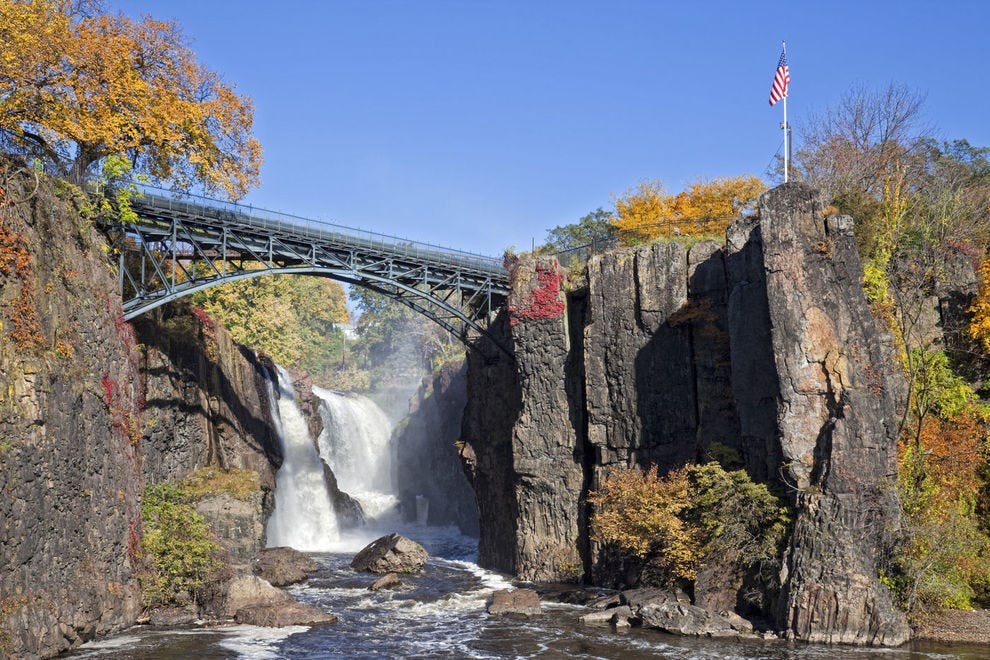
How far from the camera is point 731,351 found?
3006cm

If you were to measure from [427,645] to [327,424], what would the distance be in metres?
35.3

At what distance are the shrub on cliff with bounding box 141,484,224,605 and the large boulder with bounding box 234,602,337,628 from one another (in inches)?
80.3

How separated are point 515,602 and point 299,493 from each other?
21.5 metres

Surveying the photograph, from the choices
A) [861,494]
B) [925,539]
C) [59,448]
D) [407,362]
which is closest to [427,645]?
[59,448]

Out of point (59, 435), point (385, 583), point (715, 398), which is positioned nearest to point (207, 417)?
point (385, 583)

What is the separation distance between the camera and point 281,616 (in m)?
27.9

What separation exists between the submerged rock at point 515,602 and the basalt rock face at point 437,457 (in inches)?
940

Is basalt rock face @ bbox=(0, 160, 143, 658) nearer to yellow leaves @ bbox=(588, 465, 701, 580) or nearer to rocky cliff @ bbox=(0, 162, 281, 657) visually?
rocky cliff @ bbox=(0, 162, 281, 657)

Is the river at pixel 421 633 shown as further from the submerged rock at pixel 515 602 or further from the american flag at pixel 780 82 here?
the american flag at pixel 780 82

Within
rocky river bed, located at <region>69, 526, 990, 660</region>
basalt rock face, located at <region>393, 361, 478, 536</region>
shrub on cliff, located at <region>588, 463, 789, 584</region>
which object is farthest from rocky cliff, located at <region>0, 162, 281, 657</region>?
basalt rock face, located at <region>393, 361, 478, 536</region>

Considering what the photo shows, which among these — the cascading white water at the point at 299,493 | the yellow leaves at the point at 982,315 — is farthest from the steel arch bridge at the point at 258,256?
the yellow leaves at the point at 982,315

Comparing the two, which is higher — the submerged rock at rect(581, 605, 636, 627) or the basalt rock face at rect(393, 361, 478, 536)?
the basalt rock face at rect(393, 361, 478, 536)

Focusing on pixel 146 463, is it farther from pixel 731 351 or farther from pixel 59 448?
pixel 731 351

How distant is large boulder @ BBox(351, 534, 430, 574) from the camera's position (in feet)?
122
